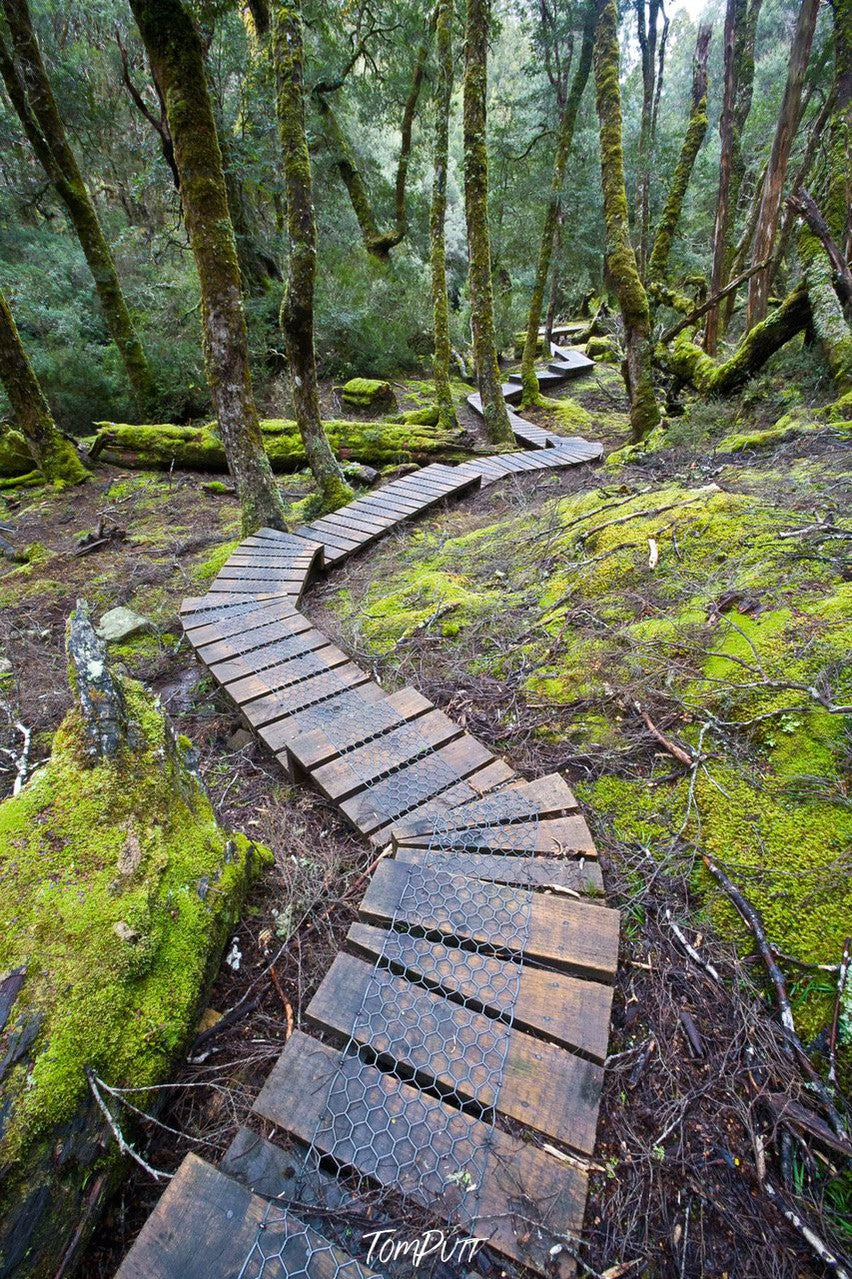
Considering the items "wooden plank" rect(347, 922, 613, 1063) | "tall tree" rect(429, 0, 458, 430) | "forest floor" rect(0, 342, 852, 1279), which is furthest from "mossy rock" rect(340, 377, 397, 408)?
"wooden plank" rect(347, 922, 613, 1063)

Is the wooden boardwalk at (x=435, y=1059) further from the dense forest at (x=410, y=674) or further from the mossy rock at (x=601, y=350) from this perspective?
the mossy rock at (x=601, y=350)

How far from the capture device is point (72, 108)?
12.0 meters

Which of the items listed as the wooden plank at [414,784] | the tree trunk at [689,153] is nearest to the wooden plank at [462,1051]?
the wooden plank at [414,784]

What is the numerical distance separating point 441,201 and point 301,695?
9.32m

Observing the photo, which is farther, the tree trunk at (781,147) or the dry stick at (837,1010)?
the tree trunk at (781,147)

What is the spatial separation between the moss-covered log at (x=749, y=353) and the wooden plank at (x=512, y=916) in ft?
24.8

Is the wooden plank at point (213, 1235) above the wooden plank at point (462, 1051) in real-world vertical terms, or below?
above

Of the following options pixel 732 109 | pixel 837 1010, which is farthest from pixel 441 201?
pixel 837 1010

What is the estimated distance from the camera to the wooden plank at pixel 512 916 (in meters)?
1.69

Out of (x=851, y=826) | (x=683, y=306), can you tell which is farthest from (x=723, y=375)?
(x=851, y=826)

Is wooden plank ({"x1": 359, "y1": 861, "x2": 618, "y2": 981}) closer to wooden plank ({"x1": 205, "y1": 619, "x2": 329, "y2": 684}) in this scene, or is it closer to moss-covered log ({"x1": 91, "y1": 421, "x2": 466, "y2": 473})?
wooden plank ({"x1": 205, "y1": 619, "x2": 329, "y2": 684})

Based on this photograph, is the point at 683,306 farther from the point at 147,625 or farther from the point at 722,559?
the point at 147,625

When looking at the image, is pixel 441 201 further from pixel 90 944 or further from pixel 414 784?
pixel 90 944

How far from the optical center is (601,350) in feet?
57.8
